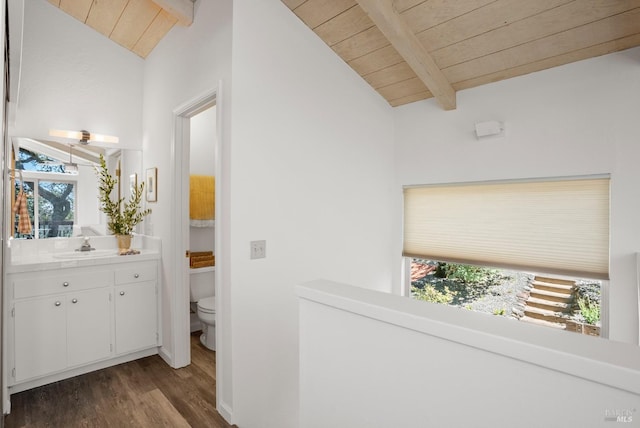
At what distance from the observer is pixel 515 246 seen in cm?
248

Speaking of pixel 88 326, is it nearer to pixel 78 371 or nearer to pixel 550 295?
pixel 78 371

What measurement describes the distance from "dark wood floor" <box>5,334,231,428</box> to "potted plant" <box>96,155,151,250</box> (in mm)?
1055

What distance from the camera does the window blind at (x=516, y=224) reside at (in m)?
2.18

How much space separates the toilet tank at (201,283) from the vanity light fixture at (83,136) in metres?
1.42

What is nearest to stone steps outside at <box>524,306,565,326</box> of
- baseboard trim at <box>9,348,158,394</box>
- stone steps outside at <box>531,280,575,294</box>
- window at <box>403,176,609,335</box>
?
window at <box>403,176,609,335</box>

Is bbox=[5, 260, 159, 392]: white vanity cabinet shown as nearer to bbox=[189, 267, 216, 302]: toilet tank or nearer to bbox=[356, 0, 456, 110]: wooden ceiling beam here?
bbox=[189, 267, 216, 302]: toilet tank

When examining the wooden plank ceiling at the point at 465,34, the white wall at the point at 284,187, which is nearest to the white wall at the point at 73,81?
the white wall at the point at 284,187

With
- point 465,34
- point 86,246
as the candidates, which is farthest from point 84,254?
point 465,34

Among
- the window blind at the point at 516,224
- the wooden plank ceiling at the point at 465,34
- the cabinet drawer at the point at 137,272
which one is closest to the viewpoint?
the wooden plank ceiling at the point at 465,34

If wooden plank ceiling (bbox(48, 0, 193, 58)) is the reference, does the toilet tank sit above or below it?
below

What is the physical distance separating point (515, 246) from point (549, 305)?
0.48m

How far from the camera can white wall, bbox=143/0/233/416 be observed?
2.03 m

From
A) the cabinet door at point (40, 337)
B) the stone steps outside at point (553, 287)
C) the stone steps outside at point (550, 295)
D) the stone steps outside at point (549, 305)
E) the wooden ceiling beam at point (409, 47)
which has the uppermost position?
the wooden ceiling beam at point (409, 47)

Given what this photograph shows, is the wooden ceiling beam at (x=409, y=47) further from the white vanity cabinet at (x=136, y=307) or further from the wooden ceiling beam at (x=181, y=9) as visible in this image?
the white vanity cabinet at (x=136, y=307)
